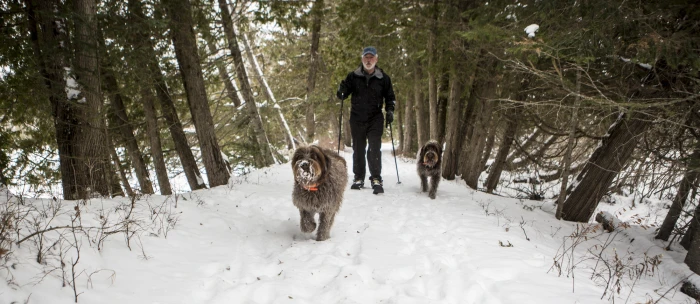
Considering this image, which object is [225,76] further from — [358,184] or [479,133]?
[479,133]

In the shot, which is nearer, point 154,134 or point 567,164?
point 567,164

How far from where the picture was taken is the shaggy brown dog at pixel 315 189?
419 centimetres

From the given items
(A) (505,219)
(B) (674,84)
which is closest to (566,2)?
(B) (674,84)

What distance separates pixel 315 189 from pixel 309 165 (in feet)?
1.10

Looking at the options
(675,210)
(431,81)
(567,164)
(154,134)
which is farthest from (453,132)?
(154,134)

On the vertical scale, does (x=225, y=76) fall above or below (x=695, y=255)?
above

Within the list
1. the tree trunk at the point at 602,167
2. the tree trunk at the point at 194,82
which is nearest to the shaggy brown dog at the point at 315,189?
the tree trunk at the point at 194,82

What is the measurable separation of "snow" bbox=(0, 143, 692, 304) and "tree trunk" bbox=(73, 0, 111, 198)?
958 millimetres

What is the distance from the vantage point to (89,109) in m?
4.78

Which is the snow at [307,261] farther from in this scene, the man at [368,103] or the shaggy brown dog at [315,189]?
the man at [368,103]

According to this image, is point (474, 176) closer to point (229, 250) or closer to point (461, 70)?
point (461, 70)

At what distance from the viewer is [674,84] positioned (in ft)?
15.4

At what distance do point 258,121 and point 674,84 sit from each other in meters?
10.0

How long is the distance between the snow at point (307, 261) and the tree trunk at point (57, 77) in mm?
1222
